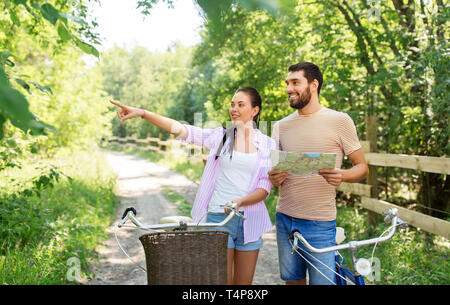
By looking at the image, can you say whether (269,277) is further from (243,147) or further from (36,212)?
(36,212)

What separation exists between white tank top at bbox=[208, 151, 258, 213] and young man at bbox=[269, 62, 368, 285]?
18 cm

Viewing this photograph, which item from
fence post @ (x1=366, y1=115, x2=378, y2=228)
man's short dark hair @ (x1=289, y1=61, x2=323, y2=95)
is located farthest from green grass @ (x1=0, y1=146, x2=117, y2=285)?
fence post @ (x1=366, y1=115, x2=378, y2=228)

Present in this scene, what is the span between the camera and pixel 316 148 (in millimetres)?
2740

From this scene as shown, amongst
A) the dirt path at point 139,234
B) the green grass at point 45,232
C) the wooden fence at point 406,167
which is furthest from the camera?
the dirt path at point 139,234

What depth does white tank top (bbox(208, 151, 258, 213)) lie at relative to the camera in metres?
2.82

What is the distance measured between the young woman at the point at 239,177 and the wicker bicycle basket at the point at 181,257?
0.65 metres

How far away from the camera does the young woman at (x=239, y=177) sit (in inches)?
110

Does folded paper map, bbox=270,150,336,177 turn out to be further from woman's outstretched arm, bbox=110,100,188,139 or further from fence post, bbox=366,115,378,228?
fence post, bbox=366,115,378,228

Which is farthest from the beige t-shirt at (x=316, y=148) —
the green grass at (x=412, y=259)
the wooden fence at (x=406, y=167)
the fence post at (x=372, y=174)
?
the fence post at (x=372, y=174)

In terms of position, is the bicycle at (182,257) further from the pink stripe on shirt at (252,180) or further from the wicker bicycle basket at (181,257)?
the pink stripe on shirt at (252,180)

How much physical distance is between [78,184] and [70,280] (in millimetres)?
5517

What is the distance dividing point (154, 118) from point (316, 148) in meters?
1.07

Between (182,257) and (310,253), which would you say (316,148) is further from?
(182,257)
